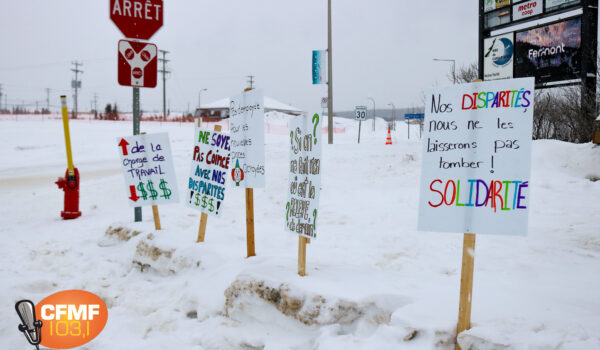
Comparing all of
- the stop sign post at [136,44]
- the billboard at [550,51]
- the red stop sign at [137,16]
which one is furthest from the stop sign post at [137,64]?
the billboard at [550,51]

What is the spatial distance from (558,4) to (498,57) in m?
1.90

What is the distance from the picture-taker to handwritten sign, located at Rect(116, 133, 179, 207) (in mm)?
5727

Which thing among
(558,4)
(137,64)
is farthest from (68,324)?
(558,4)

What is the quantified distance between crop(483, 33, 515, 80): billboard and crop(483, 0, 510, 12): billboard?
814 mm

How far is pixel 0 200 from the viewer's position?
9438 millimetres

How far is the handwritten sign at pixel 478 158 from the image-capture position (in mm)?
2547

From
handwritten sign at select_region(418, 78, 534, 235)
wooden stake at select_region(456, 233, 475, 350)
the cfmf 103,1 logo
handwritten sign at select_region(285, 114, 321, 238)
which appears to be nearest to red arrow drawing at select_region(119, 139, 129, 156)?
the cfmf 103,1 logo

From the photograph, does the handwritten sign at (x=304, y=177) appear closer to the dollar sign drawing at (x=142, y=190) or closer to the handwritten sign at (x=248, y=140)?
the handwritten sign at (x=248, y=140)

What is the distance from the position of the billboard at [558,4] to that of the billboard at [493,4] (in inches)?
46.8

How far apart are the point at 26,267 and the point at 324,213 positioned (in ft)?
13.6

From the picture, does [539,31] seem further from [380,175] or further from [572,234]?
[572,234]

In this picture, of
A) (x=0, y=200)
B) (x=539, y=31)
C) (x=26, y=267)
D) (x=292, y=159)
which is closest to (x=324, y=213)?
(x=292, y=159)

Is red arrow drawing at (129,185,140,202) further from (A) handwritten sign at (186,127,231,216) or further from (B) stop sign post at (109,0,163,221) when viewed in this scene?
(A) handwritten sign at (186,127,231,216)

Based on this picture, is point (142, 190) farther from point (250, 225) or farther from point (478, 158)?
→ point (478, 158)
